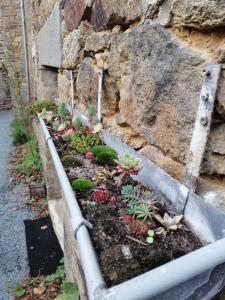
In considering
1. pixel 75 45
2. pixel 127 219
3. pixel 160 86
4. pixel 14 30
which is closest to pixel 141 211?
pixel 127 219

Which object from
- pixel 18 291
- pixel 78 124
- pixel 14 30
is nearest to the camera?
pixel 78 124

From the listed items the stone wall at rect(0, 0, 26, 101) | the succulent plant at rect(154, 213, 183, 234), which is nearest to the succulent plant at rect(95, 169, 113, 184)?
the succulent plant at rect(154, 213, 183, 234)

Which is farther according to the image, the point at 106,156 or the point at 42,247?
the point at 42,247

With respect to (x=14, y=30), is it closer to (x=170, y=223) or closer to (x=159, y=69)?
(x=159, y=69)

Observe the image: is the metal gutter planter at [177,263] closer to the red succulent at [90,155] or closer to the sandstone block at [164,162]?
the sandstone block at [164,162]

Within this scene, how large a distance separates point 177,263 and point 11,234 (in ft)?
8.65

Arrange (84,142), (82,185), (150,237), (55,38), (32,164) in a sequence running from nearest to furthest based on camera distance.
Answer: (150,237), (82,185), (84,142), (55,38), (32,164)

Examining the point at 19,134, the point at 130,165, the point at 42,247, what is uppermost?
the point at 130,165

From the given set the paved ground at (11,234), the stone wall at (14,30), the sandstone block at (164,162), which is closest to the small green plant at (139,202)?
the sandstone block at (164,162)

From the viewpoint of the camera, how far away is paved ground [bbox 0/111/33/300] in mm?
2338

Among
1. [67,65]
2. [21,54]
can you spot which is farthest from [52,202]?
[21,54]

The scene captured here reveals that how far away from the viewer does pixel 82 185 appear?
1.12 m

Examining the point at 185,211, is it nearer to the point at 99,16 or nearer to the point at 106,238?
the point at 106,238

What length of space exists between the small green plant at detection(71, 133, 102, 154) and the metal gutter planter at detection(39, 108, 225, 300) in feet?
1.72
